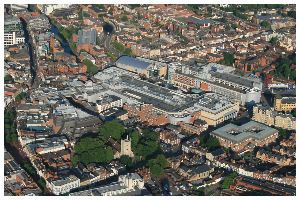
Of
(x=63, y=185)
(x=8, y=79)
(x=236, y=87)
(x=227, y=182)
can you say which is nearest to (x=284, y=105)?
(x=236, y=87)


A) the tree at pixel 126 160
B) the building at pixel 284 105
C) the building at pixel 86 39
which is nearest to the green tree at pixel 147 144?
the tree at pixel 126 160

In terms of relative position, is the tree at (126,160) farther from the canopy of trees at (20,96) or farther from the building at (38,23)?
the building at (38,23)

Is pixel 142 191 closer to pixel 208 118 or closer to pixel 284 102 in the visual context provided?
pixel 208 118

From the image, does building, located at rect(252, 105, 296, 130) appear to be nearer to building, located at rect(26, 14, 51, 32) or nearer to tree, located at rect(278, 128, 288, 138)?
tree, located at rect(278, 128, 288, 138)

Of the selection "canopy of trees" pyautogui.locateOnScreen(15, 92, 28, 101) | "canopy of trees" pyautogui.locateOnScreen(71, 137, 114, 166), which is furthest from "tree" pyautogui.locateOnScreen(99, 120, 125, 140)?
"canopy of trees" pyautogui.locateOnScreen(15, 92, 28, 101)

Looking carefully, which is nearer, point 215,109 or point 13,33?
point 215,109

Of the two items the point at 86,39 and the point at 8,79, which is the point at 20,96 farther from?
the point at 86,39
